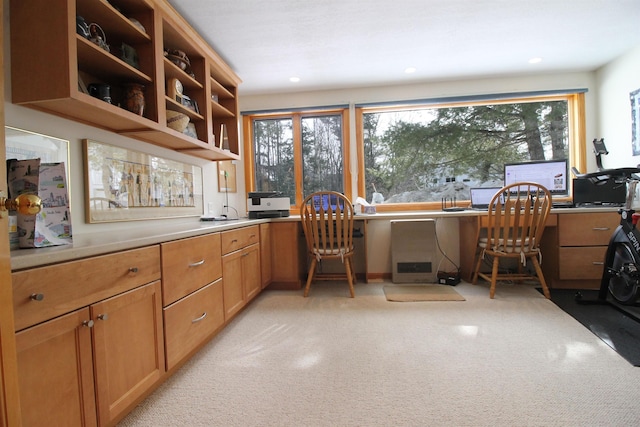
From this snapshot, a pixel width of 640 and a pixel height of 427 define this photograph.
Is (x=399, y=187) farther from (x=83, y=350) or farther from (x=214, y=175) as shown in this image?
(x=83, y=350)

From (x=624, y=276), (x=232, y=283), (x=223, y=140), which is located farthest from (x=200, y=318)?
(x=624, y=276)

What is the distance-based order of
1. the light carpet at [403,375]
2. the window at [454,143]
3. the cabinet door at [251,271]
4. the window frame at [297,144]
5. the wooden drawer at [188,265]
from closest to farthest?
the light carpet at [403,375], the wooden drawer at [188,265], the cabinet door at [251,271], the window at [454,143], the window frame at [297,144]

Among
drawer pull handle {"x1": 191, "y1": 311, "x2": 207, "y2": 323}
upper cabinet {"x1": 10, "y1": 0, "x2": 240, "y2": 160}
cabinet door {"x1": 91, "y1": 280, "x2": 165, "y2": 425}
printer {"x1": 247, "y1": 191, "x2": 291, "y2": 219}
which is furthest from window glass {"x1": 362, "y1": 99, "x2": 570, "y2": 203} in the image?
cabinet door {"x1": 91, "y1": 280, "x2": 165, "y2": 425}

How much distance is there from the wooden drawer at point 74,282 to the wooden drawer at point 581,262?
3.23 metres

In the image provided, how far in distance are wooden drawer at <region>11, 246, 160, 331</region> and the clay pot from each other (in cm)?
86

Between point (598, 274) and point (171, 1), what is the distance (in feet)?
13.1

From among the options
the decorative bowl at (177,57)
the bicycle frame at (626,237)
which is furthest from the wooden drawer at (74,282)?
the bicycle frame at (626,237)

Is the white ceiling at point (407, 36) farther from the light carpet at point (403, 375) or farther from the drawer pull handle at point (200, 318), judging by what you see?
the light carpet at point (403, 375)

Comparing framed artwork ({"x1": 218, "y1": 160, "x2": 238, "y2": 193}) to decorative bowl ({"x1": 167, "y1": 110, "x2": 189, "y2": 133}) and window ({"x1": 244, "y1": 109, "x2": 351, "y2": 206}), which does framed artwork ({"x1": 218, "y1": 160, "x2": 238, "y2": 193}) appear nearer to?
window ({"x1": 244, "y1": 109, "x2": 351, "y2": 206})

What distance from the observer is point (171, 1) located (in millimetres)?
1858

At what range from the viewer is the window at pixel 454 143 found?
10.9 ft

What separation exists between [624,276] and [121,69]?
3.45 m

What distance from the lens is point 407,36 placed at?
7.68 feet

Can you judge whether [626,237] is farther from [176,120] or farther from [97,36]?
[97,36]
